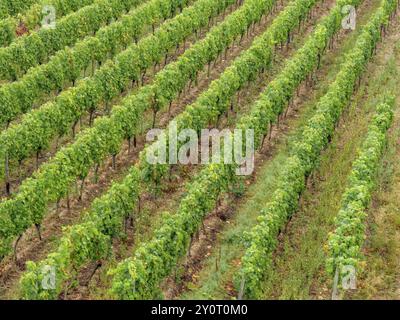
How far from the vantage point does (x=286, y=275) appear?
66.0 ft

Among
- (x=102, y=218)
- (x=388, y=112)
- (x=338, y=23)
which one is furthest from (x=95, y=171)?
(x=338, y=23)

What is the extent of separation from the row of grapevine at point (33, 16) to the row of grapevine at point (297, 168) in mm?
15198

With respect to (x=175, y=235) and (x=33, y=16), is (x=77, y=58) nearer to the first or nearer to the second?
(x=33, y=16)

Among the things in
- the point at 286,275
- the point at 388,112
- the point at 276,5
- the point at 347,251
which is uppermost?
the point at 276,5

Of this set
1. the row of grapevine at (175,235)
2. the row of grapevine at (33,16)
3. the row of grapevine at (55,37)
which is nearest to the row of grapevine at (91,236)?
the row of grapevine at (175,235)

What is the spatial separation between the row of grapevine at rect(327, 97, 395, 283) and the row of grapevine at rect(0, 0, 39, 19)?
68.5ft

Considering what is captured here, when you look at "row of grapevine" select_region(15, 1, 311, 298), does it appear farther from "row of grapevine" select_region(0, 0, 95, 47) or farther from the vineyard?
"row of grapevine" select_region(0, 0, 95, 47)

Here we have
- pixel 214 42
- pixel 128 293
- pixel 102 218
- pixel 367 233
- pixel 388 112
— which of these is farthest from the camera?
pixel 214 42

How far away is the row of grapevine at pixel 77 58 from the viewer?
2644cm

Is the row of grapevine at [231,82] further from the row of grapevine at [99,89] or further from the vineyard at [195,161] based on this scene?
the row of grapevine at [99,89]

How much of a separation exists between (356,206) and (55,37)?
1826cm

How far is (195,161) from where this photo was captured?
2559 cm
